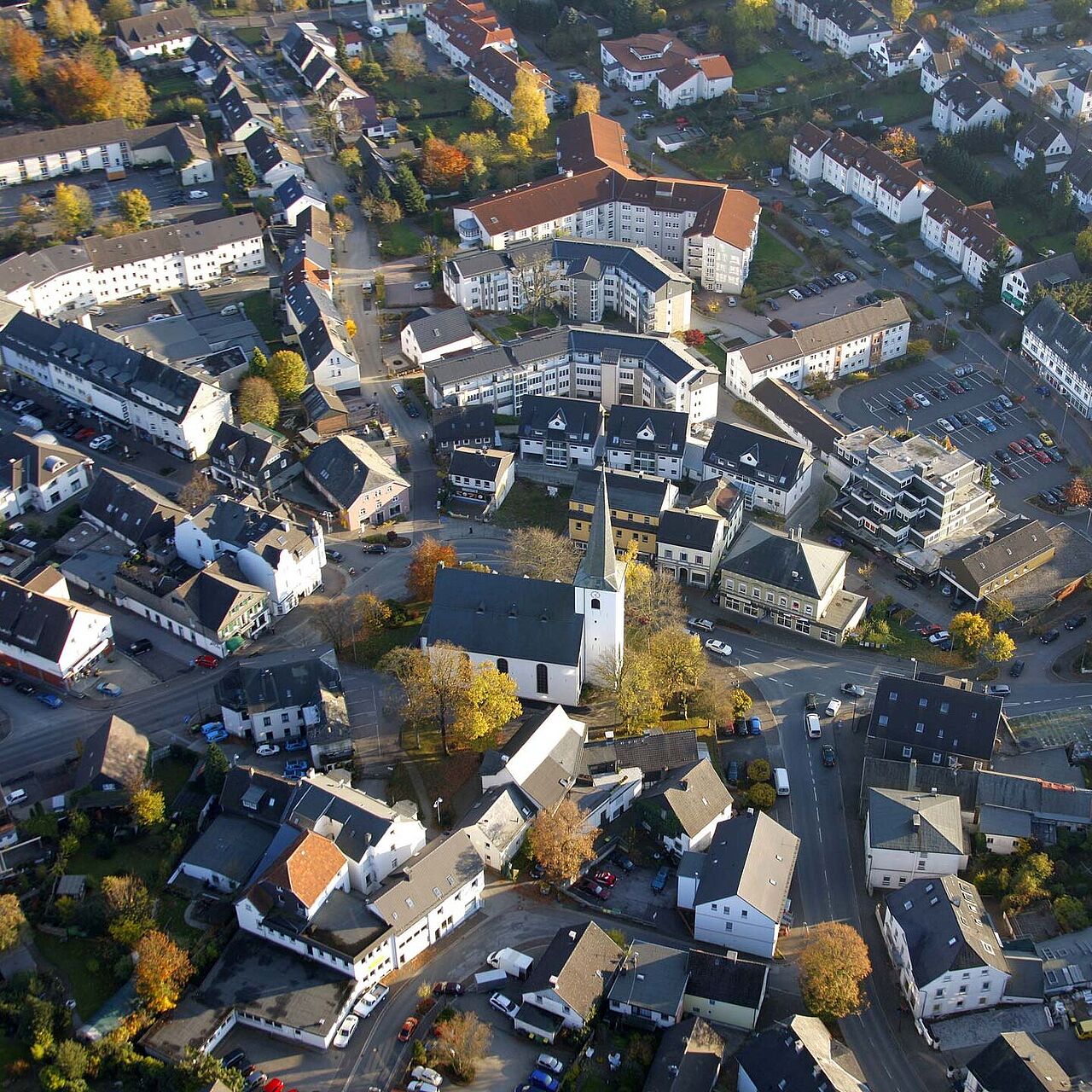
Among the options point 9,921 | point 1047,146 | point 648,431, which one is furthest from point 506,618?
point 1047,146

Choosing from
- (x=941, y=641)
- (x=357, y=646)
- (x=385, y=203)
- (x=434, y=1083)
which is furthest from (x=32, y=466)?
(x=941, y=641)

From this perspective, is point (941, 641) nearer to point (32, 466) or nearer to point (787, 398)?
point (787, 398)

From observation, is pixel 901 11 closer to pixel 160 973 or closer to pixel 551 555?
pixel 551 555

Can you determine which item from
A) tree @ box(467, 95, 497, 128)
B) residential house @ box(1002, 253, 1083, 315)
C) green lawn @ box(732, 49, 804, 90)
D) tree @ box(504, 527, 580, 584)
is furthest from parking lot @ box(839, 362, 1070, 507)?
tree @ box(467, 95, 497, 128)

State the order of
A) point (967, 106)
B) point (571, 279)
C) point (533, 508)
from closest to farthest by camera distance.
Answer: point (533, 508) < point (571, 279) < point (967, 106)

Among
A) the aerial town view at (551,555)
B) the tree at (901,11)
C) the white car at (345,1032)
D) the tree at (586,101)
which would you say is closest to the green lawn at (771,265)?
the aerial town view at (551,555)
